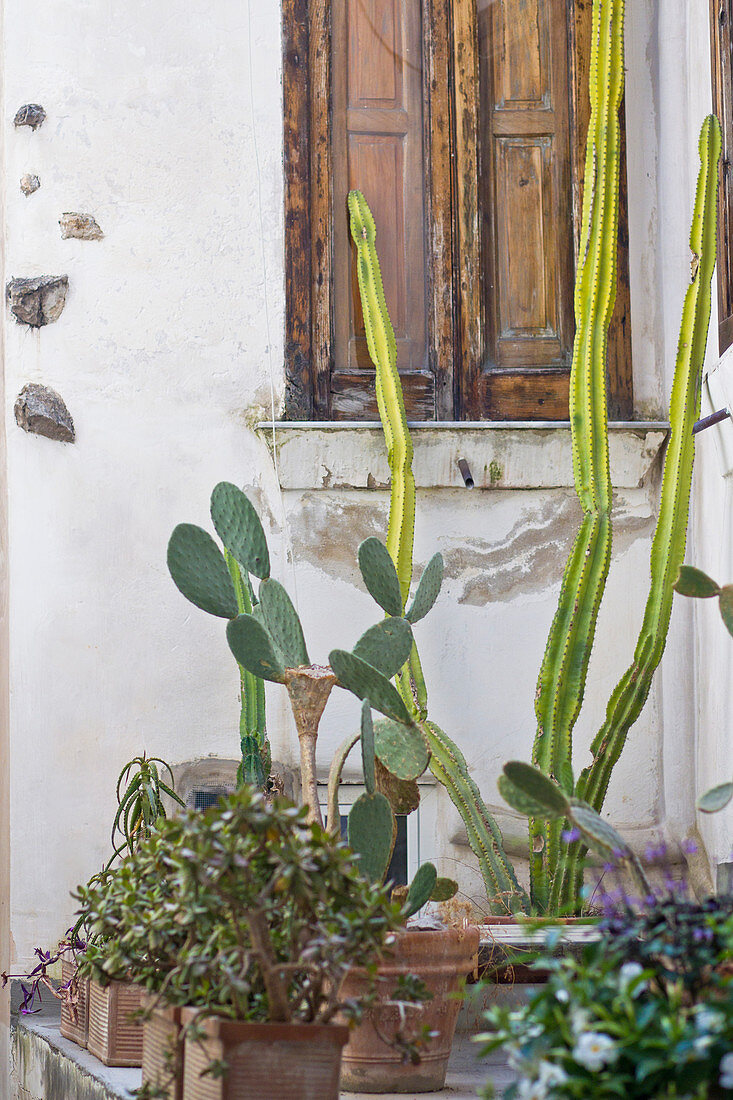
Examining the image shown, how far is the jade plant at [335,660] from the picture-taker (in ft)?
6.97

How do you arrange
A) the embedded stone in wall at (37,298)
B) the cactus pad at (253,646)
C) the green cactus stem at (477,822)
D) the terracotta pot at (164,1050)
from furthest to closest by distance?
the embedded stone in wall at (37,298) → the green cactus stem at (477,822) → the cactus pad at (253,646) → the terracotta pot at (164,1050)

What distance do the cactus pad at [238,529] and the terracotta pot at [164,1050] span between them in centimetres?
102

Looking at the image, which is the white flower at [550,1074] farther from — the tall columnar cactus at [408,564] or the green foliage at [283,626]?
the tall columnar cactus at [408,564]

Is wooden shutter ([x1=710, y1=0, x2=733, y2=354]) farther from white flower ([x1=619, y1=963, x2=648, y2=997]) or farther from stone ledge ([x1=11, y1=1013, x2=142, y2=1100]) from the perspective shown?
stone ledge ([x1=11, y1=1013, x2=142, y2=1100])

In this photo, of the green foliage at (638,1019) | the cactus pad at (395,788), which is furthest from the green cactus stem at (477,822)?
the green foliage at (638,1019)

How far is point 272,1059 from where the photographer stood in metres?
1.58

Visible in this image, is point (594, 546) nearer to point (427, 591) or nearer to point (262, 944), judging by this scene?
point (427, 591)

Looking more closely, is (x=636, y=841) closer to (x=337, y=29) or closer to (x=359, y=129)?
(x=359, y=129)

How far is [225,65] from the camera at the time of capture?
3354mm

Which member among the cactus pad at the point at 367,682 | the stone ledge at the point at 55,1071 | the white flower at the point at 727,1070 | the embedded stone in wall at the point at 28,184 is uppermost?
the embedded stone in wall at the point at 28,184

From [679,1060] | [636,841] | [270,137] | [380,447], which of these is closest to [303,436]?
[380,447]

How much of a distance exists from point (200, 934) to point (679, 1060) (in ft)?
2.54

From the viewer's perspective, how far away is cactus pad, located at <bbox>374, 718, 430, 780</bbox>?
226cm

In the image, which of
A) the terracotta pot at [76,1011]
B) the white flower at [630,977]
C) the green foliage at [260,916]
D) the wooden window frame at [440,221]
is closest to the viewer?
the white flower at [630,977]
